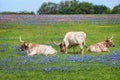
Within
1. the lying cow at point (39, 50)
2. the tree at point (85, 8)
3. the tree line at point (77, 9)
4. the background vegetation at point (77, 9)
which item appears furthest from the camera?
the background vegetation at point (77, 9)

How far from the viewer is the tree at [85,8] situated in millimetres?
122375

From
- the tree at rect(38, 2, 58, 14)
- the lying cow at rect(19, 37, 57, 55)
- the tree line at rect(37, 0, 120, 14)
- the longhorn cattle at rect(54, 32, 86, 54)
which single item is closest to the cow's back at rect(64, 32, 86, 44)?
the longhorn cattle at rect(54, 32, 86, 54)

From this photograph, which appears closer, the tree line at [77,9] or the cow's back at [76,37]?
the cow's back at [76,37]

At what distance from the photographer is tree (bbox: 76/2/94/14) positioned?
12238 centimetres

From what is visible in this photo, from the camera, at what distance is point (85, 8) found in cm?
12238

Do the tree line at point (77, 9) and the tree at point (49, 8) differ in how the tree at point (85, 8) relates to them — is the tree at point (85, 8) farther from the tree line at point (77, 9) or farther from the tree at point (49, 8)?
the tree at point (49, 8)

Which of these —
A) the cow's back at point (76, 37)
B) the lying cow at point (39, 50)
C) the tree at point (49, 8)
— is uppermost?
the cow's back at point (76, 37)

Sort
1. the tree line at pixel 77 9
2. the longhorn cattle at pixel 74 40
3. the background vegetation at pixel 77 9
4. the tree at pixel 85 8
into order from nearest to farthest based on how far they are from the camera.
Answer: the longhorn cattle at pixel 74 40
the tree at pixel 85 8
the tree line at pixel 77 9
the background vegetation at pixel 77 9

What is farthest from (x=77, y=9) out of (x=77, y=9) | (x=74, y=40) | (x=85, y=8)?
(x=74, y=40)

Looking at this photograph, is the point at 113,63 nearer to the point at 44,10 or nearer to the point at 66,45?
the point at 66,45

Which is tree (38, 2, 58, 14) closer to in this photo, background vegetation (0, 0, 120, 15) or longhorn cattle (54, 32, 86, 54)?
background vegetation (0, 0, 120, 15)

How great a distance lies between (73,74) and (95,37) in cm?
2273

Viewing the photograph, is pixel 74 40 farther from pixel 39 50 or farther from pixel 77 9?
pixel 77 9

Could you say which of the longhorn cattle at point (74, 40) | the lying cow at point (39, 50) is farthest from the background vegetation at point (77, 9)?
the lying cow at point (39, 50)
